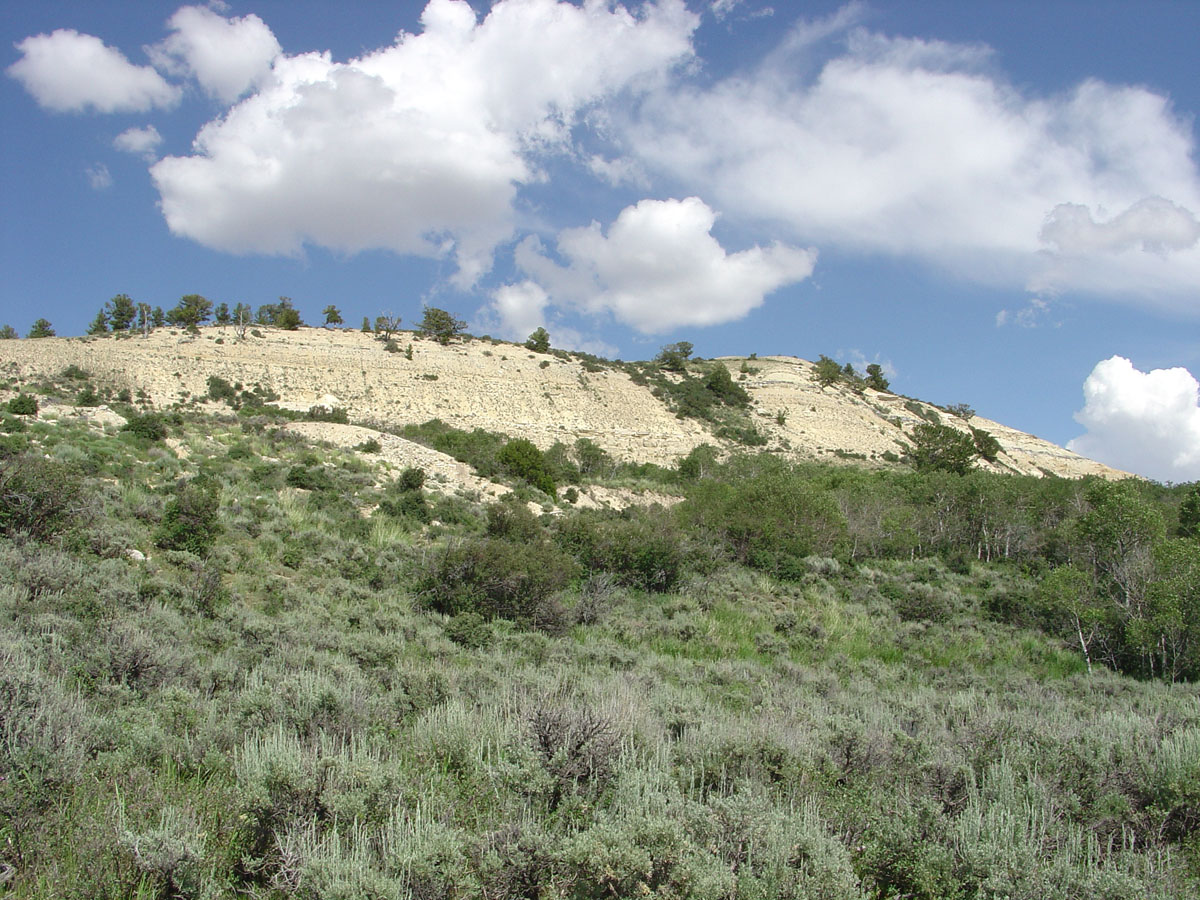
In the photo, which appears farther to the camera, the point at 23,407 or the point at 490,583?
the point at 23,407

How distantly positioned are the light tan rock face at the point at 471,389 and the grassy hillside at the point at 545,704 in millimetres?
22251

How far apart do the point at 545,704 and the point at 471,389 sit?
4327 cm

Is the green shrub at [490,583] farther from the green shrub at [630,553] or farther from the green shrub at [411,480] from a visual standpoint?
the green shrub at [411,480]

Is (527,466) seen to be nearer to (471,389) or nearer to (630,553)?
(630,553)

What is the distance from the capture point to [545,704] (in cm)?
584

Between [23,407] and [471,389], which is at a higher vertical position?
[471,389]

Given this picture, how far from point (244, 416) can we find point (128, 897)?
1179 inches

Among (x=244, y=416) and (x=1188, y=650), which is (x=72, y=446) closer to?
(x=244, y=416)

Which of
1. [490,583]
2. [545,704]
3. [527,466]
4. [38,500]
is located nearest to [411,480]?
[527,466]

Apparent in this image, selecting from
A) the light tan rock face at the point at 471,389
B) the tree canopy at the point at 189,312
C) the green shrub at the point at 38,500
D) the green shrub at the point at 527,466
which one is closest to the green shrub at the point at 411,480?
the green shrub at the point at 527,466

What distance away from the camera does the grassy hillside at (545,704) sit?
3422mm

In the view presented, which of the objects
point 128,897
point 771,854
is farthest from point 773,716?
point 128,897

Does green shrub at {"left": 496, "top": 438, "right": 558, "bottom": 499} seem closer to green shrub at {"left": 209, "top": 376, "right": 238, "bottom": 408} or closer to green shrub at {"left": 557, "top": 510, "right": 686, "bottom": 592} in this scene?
green shrub at {"left": 557, "top": 510, "right": 686, "bottom": 592}

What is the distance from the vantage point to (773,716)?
664 centimetres
